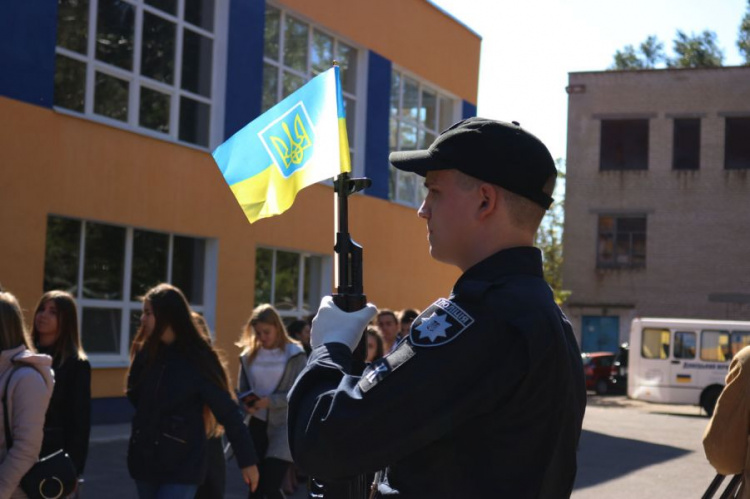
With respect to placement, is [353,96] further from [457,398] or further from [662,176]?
[662,176]

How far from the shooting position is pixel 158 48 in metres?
16.5

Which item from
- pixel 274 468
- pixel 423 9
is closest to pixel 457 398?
pixel 274 468

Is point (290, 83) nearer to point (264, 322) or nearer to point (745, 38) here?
point (264, 322)

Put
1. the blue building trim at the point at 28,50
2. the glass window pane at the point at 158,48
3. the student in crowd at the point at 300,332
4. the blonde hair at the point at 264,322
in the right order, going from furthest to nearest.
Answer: the glass window pane at the point at 158,48 → the blue building trim at the point at 28,50 → the student in crowd at the point at 300,332 → the blonde hair at the point at 264,322

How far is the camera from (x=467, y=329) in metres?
2.18

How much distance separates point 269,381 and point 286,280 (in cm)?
1089

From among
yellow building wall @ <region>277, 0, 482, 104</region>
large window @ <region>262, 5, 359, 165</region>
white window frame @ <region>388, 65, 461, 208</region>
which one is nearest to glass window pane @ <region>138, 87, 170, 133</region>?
large window @ <region>262, 5, 359, 165</region>

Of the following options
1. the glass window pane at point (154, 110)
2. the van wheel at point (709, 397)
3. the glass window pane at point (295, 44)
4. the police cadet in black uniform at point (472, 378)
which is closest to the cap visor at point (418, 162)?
the police cadet in black uniform at point (472, 378)

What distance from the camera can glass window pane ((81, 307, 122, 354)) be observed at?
15.3 m

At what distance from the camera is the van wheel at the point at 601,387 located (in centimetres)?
3645

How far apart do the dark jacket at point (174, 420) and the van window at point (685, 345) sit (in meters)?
23.9

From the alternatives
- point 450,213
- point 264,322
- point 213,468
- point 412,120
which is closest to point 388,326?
point 264,322

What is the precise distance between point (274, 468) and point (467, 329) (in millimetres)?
6527

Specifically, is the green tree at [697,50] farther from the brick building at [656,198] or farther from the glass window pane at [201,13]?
the glass window pane at [201,13]
